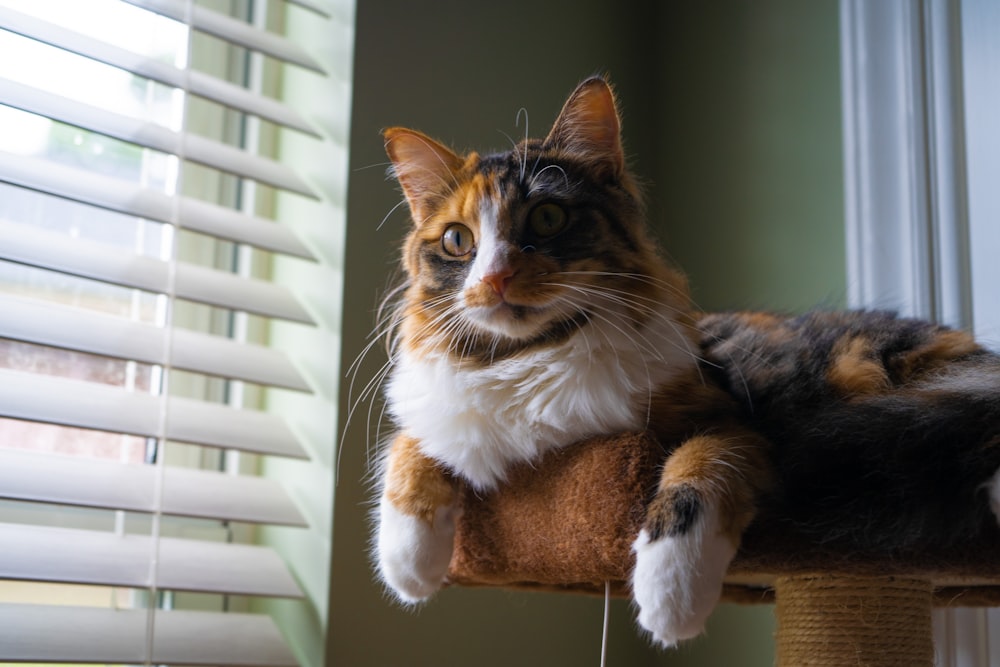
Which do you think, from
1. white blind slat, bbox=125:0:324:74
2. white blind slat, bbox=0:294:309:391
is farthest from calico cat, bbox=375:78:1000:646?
white blind slat, bbox=125:0:324:74

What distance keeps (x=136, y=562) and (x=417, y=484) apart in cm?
53

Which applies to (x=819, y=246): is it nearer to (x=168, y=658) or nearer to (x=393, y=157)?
(x=393, y=157)

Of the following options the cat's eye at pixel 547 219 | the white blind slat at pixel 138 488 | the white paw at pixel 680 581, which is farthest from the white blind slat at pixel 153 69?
the white paw at pixel 680 581

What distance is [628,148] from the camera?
6.65 ft

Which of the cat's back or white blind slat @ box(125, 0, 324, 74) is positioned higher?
white blind slat @ box(125, 0, 324, 74)

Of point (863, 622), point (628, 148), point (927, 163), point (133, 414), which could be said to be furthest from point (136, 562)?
point (927, 163)

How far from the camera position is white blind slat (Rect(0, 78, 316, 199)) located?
1.33 m

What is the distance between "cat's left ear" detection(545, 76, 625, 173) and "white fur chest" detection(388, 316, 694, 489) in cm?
21

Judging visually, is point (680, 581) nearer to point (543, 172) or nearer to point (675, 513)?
point (675, 513)

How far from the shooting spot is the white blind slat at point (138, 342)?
1.30m

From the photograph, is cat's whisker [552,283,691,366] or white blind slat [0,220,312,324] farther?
white blind slat [0,220,312,324]

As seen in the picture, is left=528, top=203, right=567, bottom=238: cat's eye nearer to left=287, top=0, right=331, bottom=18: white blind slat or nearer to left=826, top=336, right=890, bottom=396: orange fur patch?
left=826, top=336, right=890, bottom=396: orange fur patch

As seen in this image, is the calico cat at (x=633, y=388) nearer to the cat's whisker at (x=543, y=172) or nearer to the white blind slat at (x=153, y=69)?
the cat's whisker at (x=543, y=172)

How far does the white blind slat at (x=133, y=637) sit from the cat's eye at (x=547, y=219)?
0.81 meters
